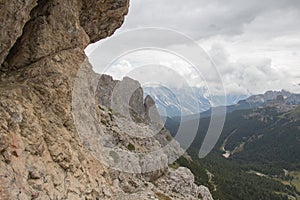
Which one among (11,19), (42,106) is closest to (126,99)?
(42,106)

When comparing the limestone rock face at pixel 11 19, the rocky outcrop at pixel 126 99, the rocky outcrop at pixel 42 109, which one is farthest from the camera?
the rocky outcrop at pixel 126 99

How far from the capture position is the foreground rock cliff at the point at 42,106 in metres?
15.7

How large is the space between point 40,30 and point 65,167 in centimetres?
974

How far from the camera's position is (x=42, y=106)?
19125 mm

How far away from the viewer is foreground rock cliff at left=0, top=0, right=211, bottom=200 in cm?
1572

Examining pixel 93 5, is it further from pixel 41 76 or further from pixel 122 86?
pixel 122 86

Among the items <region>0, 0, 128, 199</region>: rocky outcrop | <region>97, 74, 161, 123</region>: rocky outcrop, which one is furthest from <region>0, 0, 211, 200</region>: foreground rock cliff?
<region>97, 74, 161, 123</region>: rocky outcrop

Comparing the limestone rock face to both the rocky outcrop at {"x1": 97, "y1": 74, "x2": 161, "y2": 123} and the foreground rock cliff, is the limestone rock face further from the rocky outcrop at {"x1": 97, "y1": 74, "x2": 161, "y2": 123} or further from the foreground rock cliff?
the rocky outcrop at {"x1": 97, "y1": 74, "x2": 161, "y2": 123}

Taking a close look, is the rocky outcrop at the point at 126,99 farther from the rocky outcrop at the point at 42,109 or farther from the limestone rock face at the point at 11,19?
the limestone rock face at the point at 11,19

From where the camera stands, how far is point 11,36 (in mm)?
18281

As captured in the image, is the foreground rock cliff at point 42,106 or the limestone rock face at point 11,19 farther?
the limestone rock face at point 11,19

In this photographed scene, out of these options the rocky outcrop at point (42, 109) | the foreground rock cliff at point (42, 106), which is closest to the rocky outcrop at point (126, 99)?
the foreground rock cliff at point (42, 106)

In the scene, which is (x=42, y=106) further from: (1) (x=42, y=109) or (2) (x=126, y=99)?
(2) (x=126, y=99)

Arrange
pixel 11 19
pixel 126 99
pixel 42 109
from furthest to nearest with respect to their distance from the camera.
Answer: pixel 126 99 → pixel 42 109 → pixel 11 19
